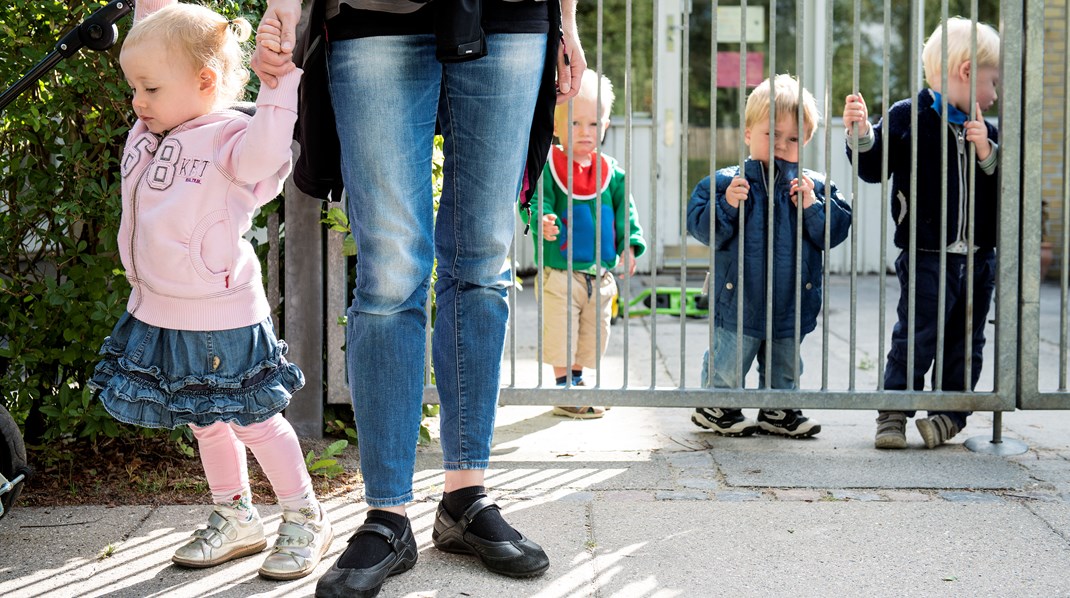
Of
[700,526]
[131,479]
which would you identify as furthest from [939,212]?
[131,479]

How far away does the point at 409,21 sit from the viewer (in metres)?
2.45

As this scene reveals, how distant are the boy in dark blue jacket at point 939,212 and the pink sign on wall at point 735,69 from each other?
Result: 197 inches

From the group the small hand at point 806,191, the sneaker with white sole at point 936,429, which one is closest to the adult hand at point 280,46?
the small hand at point 806,191

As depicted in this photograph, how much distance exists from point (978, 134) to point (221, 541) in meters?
2.55

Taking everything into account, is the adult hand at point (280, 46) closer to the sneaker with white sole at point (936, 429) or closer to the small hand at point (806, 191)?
the small hand at point (806, 191)

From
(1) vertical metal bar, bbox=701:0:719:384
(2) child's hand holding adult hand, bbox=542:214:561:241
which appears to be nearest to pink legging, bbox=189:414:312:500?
(1) vertical metal bar, bbox=701:0:719:384

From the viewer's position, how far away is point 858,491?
335 cm

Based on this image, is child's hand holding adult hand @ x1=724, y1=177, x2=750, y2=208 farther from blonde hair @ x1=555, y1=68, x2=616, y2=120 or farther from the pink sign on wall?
the pink sign on wall

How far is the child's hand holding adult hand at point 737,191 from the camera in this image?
12.7ft

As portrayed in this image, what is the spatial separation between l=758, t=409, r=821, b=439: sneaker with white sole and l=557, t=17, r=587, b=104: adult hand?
68.0 inches

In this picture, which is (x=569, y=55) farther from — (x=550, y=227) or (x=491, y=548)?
(x=550, y=227)

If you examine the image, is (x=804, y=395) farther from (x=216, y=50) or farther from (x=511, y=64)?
(x=216, y=50)

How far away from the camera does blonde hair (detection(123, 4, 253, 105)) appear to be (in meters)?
2.61

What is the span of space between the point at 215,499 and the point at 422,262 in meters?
0.78
